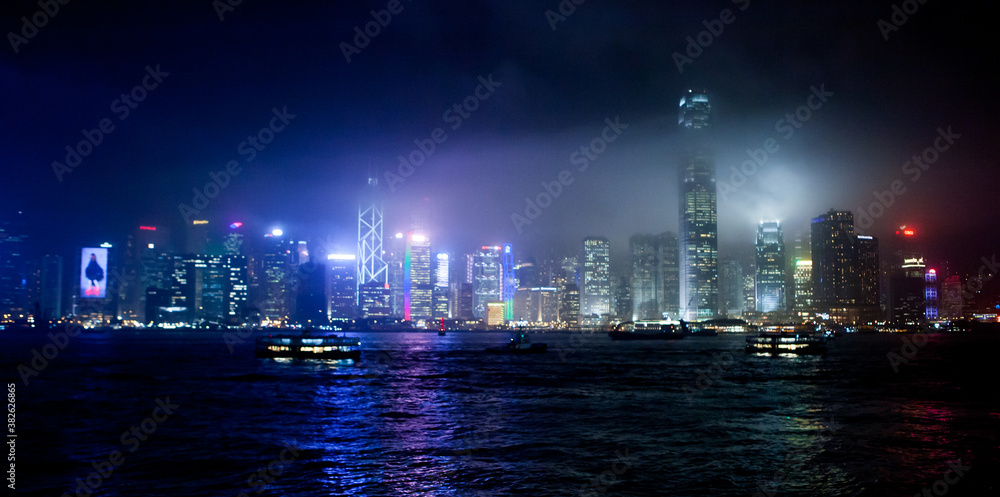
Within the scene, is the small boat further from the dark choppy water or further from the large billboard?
the large billboard

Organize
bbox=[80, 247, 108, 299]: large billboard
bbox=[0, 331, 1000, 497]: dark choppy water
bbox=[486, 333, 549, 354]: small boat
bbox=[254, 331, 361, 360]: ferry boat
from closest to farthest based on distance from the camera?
bbox=[0, 331, 1000, 497]: dark choppy water < bbox=[254, 331, 361, 360]: ferry boat < bbox=[486, 333, 549, 354]: small boat < bbox=[80, 247, 108, 299]: large billboard

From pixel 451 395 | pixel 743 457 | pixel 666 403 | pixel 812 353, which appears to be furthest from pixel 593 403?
pixel 812 353

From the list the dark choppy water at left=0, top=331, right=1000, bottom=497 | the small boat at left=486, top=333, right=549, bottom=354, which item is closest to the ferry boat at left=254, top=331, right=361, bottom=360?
the small boat at left=486, top=333, right=549, bottom=354

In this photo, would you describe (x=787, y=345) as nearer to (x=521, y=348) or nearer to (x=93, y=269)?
(x=521, y=348)

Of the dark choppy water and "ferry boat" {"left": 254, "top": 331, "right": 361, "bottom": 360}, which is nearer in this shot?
the dark choppy water

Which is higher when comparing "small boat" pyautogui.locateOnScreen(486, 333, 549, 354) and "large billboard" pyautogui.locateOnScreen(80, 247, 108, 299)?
"large billboard" pyautogui.locateOnScreen(80, 247, 108, 299)

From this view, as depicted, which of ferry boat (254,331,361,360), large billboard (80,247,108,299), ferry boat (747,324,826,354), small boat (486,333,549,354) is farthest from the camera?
large billboard (80,247,108,299)

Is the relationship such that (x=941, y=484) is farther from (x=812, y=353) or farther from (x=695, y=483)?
(x=812, y=353)

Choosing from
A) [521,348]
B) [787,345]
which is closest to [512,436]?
[521,348]
